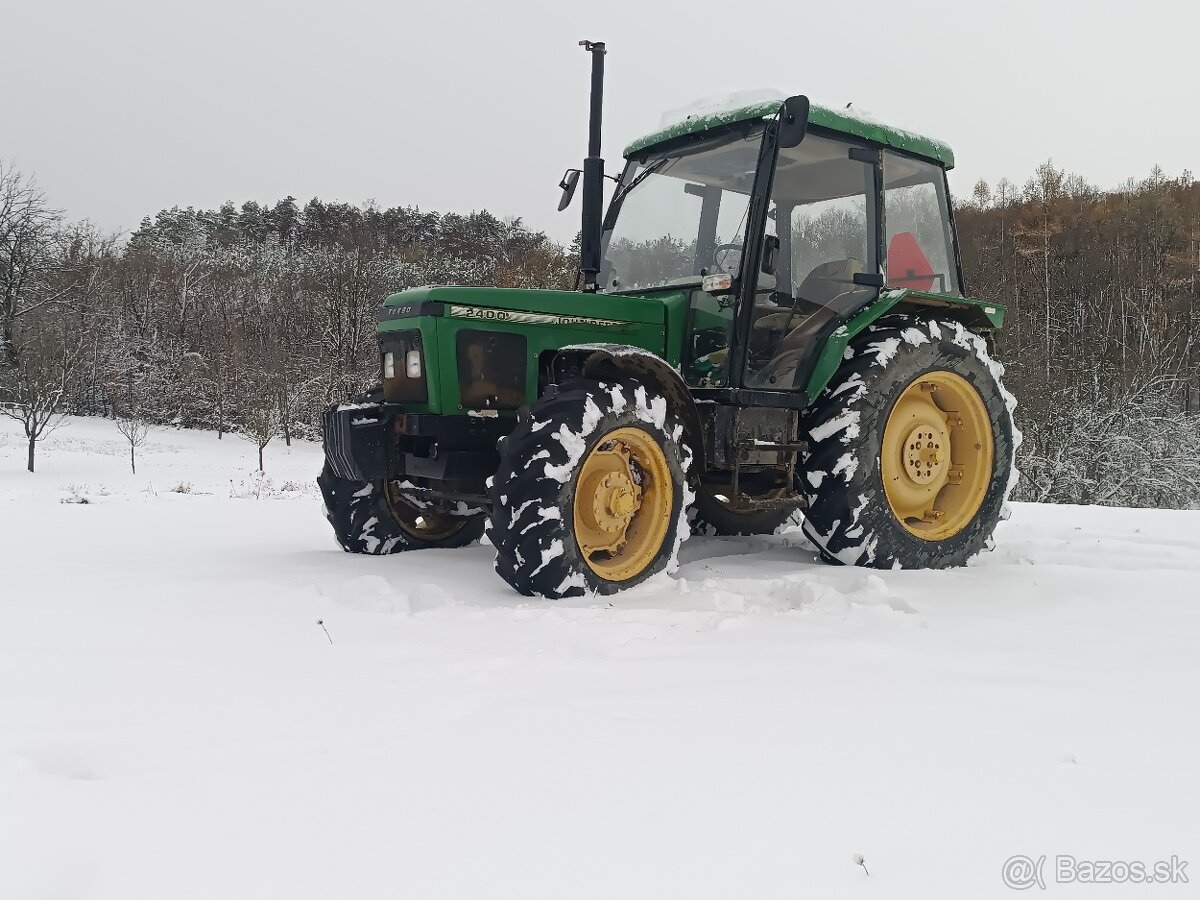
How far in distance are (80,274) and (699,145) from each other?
41.5 m

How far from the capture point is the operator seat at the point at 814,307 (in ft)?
15.8

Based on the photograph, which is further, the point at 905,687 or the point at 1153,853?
the point at 905,687

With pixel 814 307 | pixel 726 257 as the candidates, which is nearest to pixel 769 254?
pixel 726 257

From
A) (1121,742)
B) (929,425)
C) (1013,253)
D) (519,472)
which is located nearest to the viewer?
(1121,742)

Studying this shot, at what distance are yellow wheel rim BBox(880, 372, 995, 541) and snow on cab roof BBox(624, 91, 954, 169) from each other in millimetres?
1362

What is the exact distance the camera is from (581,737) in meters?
2.15

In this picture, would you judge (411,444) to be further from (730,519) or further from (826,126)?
(826,126)

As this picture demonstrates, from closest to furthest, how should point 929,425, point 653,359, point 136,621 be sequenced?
point 136,621 → point 653,359 → point 929,425

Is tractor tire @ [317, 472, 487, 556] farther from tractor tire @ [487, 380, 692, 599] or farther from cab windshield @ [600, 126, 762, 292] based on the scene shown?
cab windshield @ [600, 126, 762, 292]

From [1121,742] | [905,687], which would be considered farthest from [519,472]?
[1121,742]

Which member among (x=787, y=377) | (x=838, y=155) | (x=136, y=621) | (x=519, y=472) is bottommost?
(x=136, y=621)

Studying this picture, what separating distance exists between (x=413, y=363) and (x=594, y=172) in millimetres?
1329

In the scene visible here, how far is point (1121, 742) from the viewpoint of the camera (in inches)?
86.9

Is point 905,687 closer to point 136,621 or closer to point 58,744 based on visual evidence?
point 58,744
